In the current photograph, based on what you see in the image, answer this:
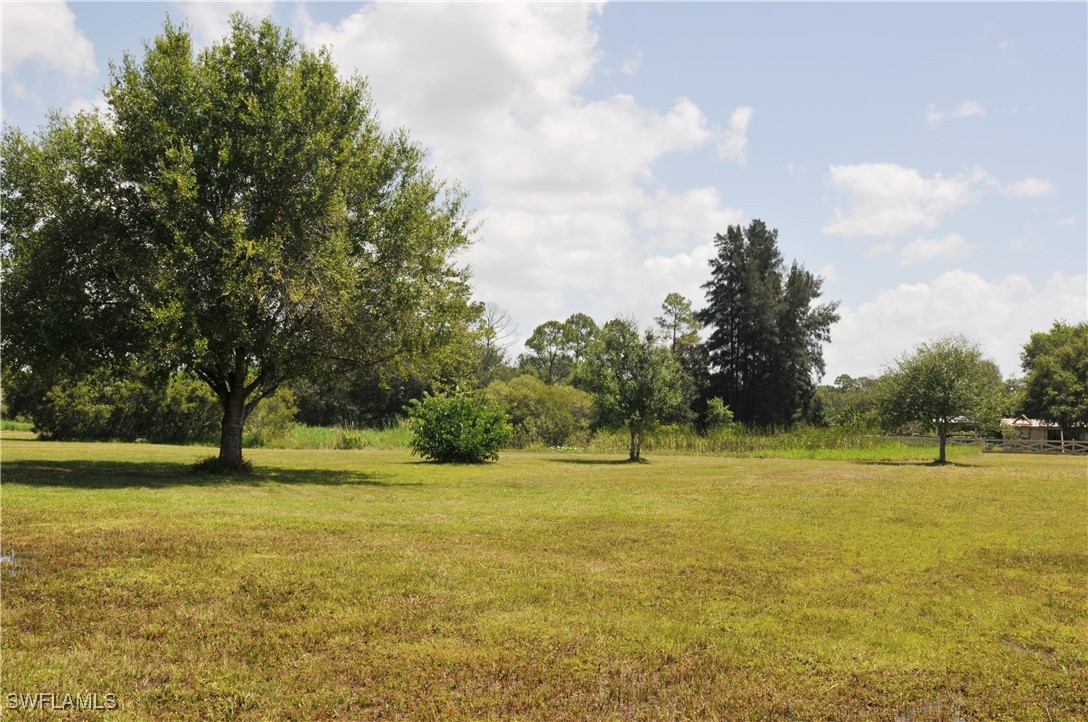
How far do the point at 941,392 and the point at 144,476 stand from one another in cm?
3748

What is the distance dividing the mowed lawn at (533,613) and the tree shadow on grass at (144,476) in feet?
8.74

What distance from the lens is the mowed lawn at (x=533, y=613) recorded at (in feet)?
17.5

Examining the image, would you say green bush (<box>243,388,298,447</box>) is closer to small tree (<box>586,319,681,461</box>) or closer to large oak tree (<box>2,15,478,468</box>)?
small tree (<box>586,319,681,461</box>)

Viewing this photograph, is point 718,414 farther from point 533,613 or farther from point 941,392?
point 533,613

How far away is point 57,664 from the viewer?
5633 millimetres

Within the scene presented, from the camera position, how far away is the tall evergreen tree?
A: 237 ft

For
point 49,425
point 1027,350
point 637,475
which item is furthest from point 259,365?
point 1027,350

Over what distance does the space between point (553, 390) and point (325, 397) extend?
25.6 m

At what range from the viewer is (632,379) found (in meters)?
38.1

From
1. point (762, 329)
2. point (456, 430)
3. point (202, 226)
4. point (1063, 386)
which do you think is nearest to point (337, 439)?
point (456, 430)

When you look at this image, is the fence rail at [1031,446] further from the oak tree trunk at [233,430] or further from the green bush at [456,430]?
the oak tree trunk at [233,430]

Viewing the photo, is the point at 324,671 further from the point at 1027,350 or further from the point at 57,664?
the point at 1027,350

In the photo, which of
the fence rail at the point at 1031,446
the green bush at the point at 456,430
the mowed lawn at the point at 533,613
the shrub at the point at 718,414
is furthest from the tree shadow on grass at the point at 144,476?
the fence rail at the point at 1031,446

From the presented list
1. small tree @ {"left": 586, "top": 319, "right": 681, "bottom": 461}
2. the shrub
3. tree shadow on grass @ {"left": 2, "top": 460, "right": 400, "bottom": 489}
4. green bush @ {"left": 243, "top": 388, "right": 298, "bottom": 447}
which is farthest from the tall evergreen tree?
tree shadow on grass @ {"left": 2, "top": 460, "right": 400, "bottom": 489}
